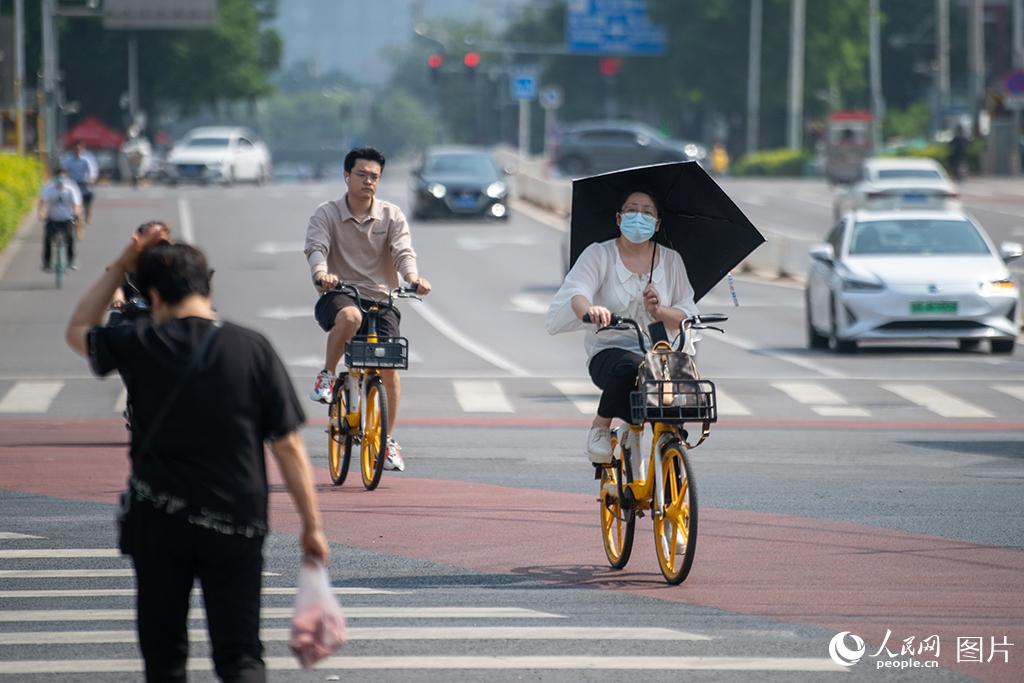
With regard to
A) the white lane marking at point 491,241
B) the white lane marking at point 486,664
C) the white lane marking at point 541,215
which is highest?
the white lane marking at point 486,664

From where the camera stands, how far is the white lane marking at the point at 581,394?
63.3 feet

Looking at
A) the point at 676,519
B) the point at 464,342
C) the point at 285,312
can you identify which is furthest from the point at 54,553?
the point at 285,312

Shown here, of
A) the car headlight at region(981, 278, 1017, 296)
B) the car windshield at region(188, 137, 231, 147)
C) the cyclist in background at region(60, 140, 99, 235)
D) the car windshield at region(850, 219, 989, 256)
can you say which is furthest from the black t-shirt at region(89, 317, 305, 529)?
the car windshield at region(188, 137, 231, 147)

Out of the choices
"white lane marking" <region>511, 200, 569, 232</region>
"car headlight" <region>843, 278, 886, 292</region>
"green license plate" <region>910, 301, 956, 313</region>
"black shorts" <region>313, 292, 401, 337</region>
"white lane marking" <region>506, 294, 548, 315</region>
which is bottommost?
"white lane marking" <region>511, 200, 569, 232</region>

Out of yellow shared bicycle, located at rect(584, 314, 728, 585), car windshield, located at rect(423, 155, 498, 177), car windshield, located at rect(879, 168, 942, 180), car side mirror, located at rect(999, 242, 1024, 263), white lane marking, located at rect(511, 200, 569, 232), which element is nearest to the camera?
yellow shared bicycle, located at rect(584, 314, 728, 585)

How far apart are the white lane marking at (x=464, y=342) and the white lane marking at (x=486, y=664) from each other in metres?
15.0

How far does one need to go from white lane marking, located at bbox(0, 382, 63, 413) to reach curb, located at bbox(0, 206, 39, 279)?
52.6ft

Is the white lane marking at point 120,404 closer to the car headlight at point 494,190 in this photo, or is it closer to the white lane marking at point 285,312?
the white lane marking at point 285,312

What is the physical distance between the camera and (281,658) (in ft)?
25.8

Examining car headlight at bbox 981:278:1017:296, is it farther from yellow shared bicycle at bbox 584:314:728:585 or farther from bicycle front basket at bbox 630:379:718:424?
bicycle front basket at bbox 630:379:718:424

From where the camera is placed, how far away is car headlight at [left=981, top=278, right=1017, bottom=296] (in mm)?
23781

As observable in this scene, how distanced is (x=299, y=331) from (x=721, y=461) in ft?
47.0

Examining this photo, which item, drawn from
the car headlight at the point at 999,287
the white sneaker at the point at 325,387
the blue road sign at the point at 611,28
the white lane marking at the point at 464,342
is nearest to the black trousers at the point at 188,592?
the white sneaker at the point at 325,387

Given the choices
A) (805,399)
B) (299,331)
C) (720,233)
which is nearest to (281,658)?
(720,233)
